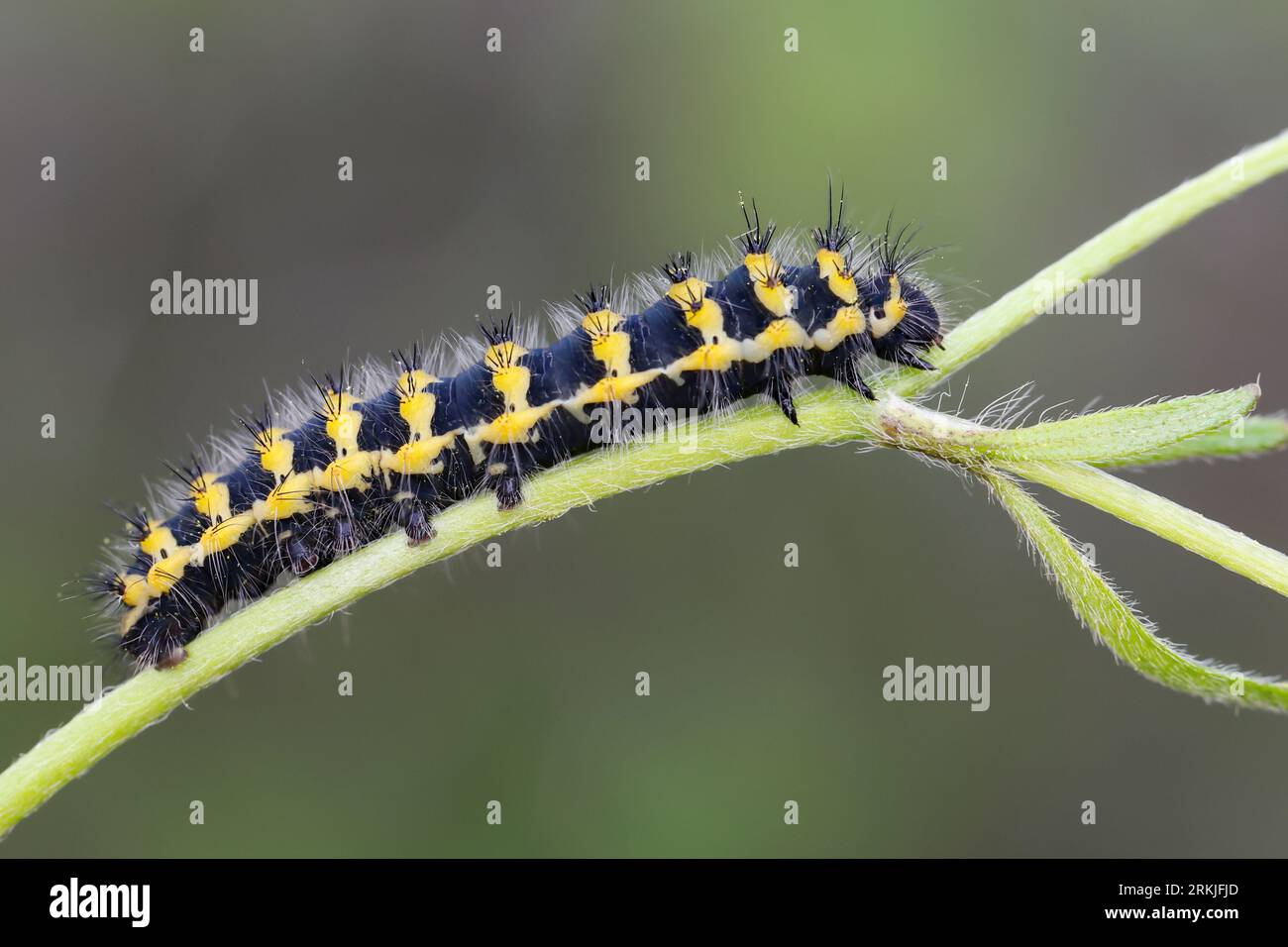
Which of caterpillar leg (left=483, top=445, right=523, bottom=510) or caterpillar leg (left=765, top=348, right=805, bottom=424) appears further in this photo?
caterpillar leg (left=765, top=348, right=805, bottom=424)

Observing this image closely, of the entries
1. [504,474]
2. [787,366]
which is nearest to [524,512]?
[504,474]

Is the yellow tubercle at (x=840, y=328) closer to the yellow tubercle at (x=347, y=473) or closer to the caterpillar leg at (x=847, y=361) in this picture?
the caterpillar leg at (x=847, y=361)

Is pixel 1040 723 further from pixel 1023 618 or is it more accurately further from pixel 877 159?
pixel 877 159

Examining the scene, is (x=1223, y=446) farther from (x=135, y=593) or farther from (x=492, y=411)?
(x=135, y=593)

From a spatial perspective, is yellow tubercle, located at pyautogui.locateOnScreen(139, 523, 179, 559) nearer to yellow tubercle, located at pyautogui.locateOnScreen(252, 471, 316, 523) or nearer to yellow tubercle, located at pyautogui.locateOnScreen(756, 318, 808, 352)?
yellow tubercle, located at pyautogui.locateOnScreen(252, 471, 316, 523)

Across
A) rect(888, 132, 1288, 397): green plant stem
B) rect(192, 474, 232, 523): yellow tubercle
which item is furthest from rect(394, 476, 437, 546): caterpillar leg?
rect(888, 132, 1288, 397): green plant stem

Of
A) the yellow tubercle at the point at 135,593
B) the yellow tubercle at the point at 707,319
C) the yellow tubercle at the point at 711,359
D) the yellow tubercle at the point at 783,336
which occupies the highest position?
the yellow tubercle at the point at 707,319

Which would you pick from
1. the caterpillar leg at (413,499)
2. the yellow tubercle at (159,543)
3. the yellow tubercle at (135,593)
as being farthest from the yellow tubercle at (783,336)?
the yellow tubercle at (135,593)
